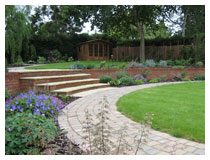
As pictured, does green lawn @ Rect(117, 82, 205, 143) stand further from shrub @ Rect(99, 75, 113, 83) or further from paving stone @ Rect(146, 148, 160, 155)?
shrub @ Rect(99, 75, 113, 83)

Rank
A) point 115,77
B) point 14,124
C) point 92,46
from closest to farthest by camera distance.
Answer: point 14,124 < point 115,77 < point 92,46

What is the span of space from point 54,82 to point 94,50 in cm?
1369

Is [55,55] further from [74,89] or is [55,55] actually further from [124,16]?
[74,89]

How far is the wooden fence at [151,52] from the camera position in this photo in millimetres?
15828

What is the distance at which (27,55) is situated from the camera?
17000 mm

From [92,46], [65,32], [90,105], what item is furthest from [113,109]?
[65,32]

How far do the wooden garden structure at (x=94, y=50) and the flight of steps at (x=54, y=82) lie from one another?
37.6 feet

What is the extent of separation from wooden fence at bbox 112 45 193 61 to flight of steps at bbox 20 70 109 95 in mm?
9598

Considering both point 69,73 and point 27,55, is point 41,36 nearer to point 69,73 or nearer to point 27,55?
point 27,55

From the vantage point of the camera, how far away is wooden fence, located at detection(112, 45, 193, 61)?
15.8 metres

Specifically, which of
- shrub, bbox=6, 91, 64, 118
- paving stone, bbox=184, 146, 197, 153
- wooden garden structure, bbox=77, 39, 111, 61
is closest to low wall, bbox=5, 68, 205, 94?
shrub, bbox=6, 91, 64, 118

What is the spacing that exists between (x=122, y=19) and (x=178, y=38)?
485 centimetres

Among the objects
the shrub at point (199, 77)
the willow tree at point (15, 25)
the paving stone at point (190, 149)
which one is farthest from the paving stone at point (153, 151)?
Answer: the willow tree at point (15, 25)

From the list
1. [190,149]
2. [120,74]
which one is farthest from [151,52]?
[190,149]
